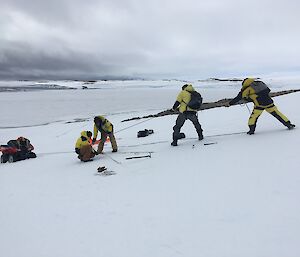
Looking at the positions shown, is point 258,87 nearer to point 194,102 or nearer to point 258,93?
point 258,93

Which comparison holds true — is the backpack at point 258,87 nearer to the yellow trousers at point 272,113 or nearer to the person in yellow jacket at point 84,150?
the yellow trousers at point 272,113

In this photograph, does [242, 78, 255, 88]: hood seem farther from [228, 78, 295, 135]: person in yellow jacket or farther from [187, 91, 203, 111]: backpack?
[187, 91, 203, 111]: backpack

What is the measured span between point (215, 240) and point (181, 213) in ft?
2.90

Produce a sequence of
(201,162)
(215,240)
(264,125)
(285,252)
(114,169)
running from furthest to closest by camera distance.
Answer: (264,125), (114,169), (201,162), (215,240), (285,252)

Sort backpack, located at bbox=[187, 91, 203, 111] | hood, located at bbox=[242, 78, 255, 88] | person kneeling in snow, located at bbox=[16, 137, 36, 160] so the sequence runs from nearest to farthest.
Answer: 1. hood, located at bbox=[242, 78, 255, 88]
2. backpack, located at bbox=[187, 91, 203, 111]
3. person kneeling in snow, located at bbox=[16, 137, 36, 160]

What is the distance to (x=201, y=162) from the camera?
7141 millimetres

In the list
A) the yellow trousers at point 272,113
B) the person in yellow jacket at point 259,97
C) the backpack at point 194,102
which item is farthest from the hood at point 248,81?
the backpack at point 194,102

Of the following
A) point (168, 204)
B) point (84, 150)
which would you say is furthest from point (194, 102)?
point (168, 204)

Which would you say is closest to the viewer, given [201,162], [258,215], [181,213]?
[258,215]

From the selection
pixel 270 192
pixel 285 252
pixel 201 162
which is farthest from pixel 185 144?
pixel 285 252

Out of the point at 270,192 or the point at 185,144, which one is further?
the point at 185,144

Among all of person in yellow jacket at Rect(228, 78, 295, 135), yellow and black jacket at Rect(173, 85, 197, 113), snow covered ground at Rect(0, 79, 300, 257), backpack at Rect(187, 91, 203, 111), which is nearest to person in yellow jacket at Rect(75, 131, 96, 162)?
snow covered ground at Rect(0, 79, 300, 257)

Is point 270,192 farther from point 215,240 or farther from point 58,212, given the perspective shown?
point 58,212

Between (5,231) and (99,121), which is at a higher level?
(99,121)
